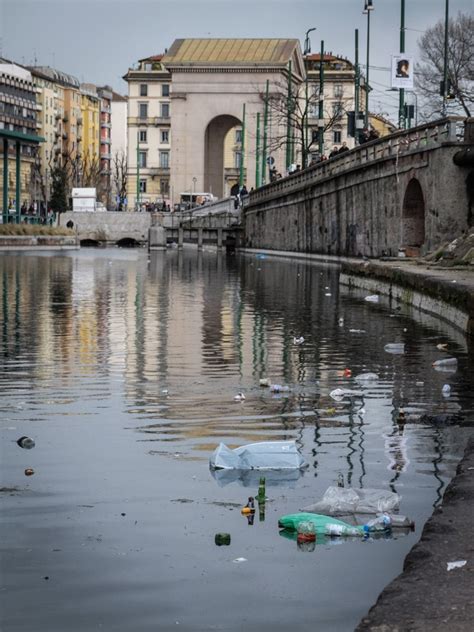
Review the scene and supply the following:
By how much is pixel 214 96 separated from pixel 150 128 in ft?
138

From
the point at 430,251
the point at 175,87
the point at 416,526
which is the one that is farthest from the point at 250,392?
the point at 175,87

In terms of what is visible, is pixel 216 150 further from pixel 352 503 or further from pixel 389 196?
pixel 352 503

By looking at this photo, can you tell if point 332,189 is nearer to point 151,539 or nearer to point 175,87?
point 151,539

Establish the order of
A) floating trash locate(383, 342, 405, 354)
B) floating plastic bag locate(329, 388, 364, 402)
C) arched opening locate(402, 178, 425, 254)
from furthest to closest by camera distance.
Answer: arched opening locate(402, 178, 425, 254)
floating trash locate(383, 342, 405, 354)
floating plastic bag locate(329, 388, 364, 402)

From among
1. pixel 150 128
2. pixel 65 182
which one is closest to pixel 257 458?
pixel 65 182

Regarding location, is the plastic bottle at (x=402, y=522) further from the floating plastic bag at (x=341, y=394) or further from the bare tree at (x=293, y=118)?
the bare tree at (x=293, y=118)

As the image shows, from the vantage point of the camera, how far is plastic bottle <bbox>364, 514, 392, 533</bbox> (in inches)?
292

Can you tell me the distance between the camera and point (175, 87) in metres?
122

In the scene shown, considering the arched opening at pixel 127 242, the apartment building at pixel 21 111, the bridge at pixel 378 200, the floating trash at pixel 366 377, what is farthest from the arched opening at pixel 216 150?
the floating trash at pixel 366 377

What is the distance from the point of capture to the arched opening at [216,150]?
122750 millimetres

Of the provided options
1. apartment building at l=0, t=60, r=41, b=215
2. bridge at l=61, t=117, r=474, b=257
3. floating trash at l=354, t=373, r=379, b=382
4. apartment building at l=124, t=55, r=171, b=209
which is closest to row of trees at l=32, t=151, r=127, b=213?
apartment building at l=0, t=60, r=41, b=215

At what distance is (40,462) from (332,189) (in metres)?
47.4

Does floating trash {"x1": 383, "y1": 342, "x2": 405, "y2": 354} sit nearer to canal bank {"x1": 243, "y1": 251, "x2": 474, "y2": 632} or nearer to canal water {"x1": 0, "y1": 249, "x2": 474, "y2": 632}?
canal water {"x1": 0, "y1": 249, "x2": 474, "y2": 632}

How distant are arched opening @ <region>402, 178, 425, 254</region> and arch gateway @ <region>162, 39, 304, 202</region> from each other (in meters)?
73.4
